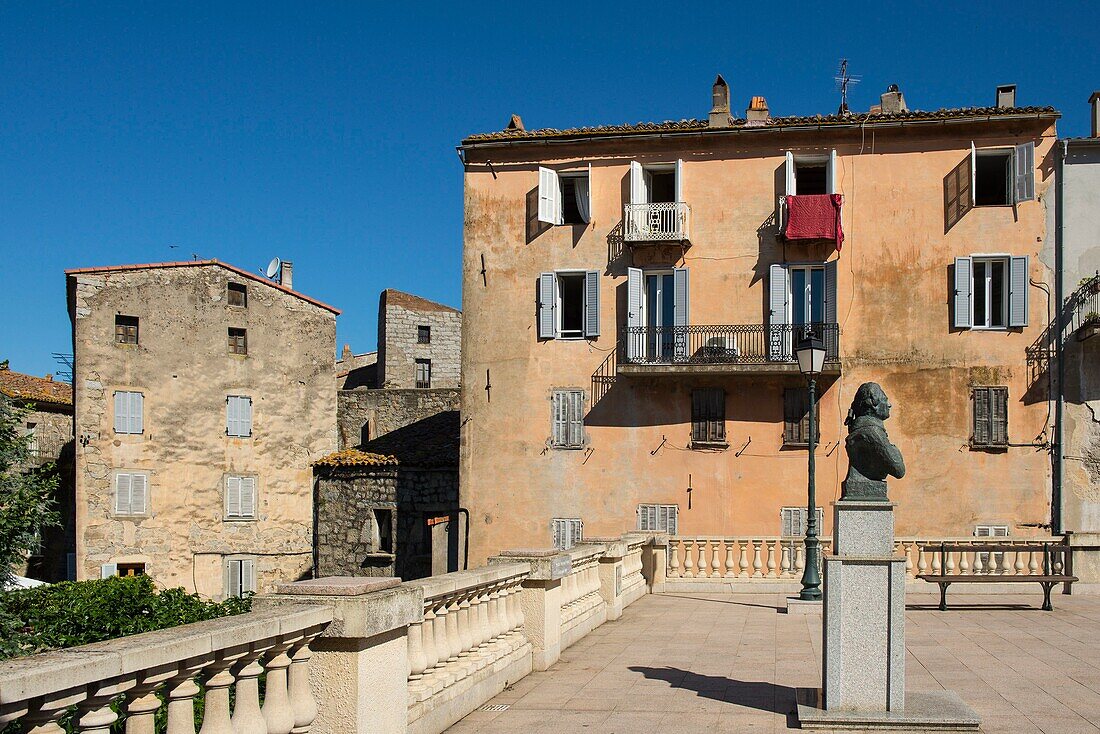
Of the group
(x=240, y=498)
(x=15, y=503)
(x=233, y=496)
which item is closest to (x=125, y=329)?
(x=233, y=496)

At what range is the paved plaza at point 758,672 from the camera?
7867mm

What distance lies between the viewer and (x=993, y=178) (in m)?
27.3

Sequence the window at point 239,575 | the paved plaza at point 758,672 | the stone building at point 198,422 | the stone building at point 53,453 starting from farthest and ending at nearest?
the stone building at point 53,453, the window at point 239,575, the stone building at point 198,422, the paved plaza at point 758,672

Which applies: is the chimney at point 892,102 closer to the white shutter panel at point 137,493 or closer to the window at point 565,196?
the window at point 565,196

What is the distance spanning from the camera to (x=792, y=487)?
26609mm

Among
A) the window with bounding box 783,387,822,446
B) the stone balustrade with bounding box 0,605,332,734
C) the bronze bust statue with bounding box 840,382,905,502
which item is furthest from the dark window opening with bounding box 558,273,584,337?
the stone balustrade with bounding box 0,605,332,734

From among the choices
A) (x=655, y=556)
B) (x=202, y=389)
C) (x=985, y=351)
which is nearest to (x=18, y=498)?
(x=655, y=556)

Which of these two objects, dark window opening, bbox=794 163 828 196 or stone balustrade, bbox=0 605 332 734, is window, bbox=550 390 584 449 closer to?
dark window opening, bbox=794 163 828 196

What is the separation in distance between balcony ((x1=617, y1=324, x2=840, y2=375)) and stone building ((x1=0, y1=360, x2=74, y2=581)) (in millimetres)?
19631

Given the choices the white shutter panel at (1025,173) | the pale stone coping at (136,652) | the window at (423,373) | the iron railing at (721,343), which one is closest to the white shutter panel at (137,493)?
Answer: the iron railing at (721,343)

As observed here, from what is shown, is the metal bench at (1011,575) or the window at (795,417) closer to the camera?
the metal bench at (1011,575)

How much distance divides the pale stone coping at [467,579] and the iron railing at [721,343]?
701 inches

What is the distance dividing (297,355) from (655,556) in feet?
67.5

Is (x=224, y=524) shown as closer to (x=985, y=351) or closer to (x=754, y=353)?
(x=754, y=353)
